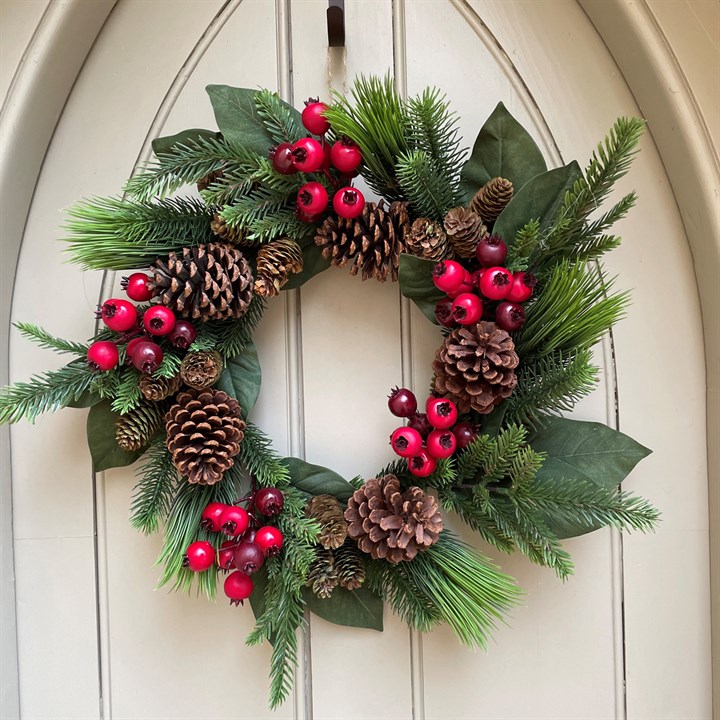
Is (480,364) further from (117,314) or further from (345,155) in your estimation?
(117,314)

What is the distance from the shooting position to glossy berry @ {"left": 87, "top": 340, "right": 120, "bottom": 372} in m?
0.55

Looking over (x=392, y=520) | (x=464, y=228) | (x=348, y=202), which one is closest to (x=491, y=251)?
(x=464, y=228)

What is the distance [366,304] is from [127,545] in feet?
1.26

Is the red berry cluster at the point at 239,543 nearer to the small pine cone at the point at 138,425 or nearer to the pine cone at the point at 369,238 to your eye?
the small pine cone at the point at 138,425

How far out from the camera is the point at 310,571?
57 cm

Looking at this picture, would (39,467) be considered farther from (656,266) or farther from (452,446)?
(656,266)

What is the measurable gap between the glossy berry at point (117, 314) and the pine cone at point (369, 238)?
0.63 feet

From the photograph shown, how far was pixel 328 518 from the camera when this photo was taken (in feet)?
1.84

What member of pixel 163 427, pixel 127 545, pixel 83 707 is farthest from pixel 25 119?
pixel 83 707

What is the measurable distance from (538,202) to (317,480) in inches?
13.9

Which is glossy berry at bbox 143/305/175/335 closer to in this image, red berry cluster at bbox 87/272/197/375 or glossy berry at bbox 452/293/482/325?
red berry cluster at bbox 87/272/197/375

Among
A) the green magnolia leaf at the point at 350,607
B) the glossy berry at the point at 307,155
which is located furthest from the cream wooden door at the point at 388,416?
the glossy berry at the point at 307,155

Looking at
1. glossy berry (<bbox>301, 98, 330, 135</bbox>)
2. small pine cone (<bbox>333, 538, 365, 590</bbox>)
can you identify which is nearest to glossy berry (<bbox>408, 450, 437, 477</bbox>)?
small pine cone (<bbox>333, 538, 365, 590</bbox>)

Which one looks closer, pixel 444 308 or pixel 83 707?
pixel 444 308
